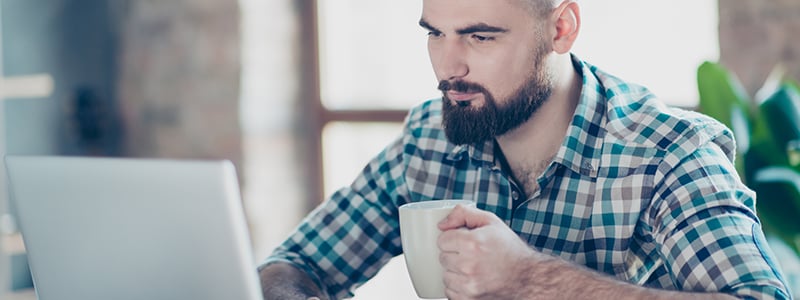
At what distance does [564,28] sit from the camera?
1.42m

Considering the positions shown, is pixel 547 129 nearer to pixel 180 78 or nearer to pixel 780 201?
pixel 780 201

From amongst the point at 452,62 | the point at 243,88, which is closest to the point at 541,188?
the point at 452,62

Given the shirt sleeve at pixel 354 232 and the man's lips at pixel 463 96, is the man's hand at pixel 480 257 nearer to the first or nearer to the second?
the man's lips at pixel 463 96

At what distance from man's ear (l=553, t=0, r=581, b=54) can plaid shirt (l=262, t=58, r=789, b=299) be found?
5 cm

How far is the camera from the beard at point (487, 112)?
138cm

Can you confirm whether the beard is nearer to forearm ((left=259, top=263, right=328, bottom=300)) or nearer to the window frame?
forearm ((left=259, top=263, right=328, bottom=300))

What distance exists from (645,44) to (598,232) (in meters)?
1.31

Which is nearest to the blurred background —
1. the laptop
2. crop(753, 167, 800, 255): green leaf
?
crop(753, 167, 800, 255): green leaf

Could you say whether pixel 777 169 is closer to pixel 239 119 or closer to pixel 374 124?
pixel 374 124

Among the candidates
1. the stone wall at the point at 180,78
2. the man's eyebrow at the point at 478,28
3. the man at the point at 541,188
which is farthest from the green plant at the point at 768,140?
the stone wall at the point at 180,78

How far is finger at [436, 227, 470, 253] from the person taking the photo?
106 cm

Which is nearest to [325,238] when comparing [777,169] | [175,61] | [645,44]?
[777,169]

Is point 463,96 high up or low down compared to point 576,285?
up

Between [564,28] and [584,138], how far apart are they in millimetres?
177
